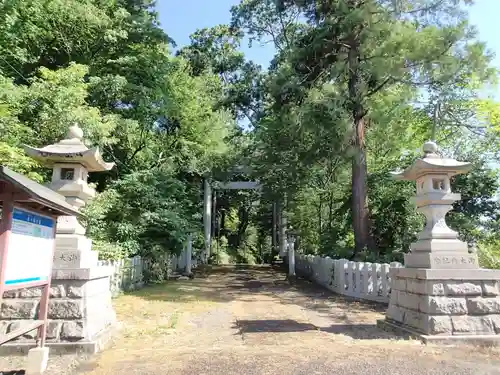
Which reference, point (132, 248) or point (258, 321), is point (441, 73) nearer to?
point (258, 321)

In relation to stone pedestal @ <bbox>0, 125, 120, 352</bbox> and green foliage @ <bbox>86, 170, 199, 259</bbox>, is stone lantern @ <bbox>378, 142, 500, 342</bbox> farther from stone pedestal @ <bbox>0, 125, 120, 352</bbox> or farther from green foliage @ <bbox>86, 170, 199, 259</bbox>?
green foliage @ <bbox>86, 170, 199, 259</bbox>

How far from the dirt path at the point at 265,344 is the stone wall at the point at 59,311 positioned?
0.40m

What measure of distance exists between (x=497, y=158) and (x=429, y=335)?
425 inches

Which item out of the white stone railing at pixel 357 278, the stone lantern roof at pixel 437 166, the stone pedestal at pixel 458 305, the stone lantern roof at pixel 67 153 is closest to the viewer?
the stone pedestal at pixel 458 305

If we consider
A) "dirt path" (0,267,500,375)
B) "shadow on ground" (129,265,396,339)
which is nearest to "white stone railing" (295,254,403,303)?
"shadow on ground" (129,265,396,339)

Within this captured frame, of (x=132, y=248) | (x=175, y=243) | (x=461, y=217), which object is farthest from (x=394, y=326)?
(x=175, y=243)

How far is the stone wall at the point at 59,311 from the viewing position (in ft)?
14.5

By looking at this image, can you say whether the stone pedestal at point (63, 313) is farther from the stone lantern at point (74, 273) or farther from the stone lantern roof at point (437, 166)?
the stone lantern roof at point (437, 166)

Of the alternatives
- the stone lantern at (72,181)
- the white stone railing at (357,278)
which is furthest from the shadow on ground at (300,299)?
the stone lantern at (72,181)

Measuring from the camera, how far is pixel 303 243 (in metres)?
16.9

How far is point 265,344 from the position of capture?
4938mm

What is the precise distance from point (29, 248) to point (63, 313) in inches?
55.5

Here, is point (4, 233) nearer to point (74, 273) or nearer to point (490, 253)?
point (74, 273)

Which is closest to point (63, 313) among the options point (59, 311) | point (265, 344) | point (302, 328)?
point (59, 311)
